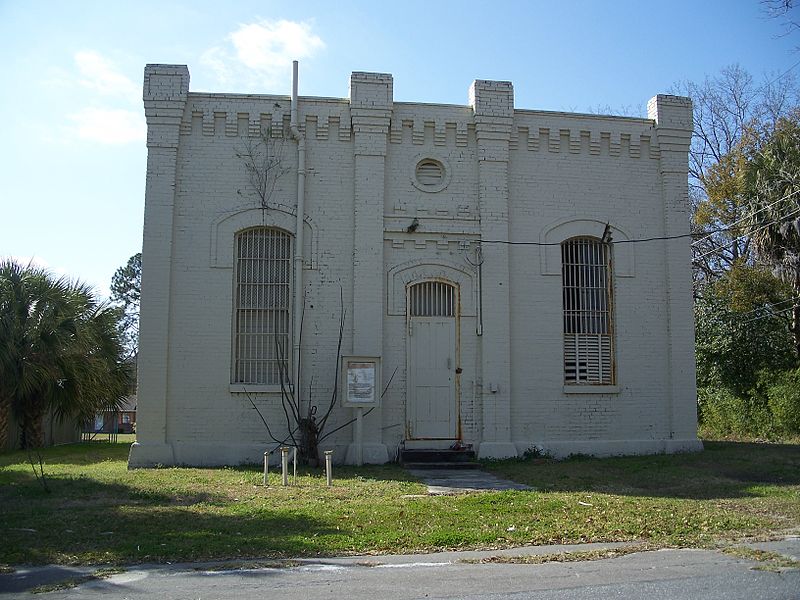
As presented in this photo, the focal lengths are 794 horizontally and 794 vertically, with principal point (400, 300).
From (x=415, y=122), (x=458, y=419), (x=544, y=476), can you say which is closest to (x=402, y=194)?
(x=415, y=122)

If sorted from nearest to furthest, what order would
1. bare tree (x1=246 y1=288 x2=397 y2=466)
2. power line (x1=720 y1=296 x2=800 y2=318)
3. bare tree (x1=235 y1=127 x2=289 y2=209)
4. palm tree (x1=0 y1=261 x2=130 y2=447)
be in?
bare tree (x1=246 y1=288 x2=397 y2=466) → bare tree (x1=235 y1=127 x2=289 y2=209) → palm tree (x1=0 y1=261 x2=130 y2=447) → power line (x1=720 y1=296 x2=800 y2=318)

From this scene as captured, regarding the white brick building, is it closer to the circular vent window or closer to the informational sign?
the circular vent window

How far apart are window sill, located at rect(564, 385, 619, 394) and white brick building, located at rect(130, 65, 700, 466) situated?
0.03 meters

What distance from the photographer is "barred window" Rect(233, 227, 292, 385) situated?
15.4m

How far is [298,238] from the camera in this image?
15.4 m

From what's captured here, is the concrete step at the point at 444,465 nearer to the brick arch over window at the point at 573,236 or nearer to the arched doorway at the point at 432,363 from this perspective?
the arched doorway at the point at 432,363

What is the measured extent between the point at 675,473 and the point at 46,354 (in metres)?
14.3

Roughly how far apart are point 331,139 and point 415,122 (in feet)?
5.73

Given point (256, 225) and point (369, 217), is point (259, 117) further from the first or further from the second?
point (369, 217)

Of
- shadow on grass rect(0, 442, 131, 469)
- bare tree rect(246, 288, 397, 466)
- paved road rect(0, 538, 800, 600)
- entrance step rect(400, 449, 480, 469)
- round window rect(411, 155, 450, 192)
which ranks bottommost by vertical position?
paved road rect(0, 538, 800, 600)

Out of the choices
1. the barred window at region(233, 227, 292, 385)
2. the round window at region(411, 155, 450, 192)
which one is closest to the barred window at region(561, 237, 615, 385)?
the round window at region(411, 155, 450, 192)

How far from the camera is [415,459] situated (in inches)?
588

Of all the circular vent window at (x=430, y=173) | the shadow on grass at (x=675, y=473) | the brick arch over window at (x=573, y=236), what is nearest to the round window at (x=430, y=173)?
the circular vent window at (x=430, y=173)

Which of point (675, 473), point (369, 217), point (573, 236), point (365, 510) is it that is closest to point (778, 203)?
point (573, 236)
